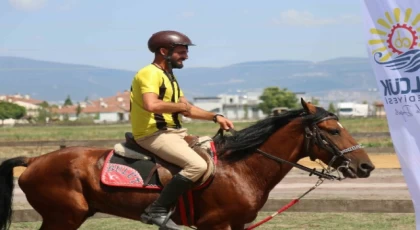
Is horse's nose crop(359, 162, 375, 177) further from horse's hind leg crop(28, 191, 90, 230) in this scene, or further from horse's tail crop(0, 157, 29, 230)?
horse's tail crop(0, 157, 29, 230)

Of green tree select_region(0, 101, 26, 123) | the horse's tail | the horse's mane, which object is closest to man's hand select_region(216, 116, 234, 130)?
the horse's mane

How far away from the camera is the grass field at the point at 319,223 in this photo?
11648 mm

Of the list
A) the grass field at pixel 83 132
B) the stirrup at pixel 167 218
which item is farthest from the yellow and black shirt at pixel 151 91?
the grass field at pixel 83 132

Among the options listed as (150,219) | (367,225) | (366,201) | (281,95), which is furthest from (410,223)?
(281,95)

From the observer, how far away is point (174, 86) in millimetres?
8078

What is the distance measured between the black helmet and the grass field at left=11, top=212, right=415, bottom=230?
4.41 metres

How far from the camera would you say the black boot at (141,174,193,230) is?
7766 millimetres

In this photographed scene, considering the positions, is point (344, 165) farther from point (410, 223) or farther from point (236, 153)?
point (410, 223)

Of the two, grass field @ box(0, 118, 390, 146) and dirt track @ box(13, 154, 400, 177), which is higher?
dirt track @ box(13, 154, 400, 177)

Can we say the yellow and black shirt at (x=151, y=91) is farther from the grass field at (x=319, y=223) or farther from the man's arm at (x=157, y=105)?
the grass field at (x=319, y=223)

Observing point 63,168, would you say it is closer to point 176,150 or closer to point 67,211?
point 67,211

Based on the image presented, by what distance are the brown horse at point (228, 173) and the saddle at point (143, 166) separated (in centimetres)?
9

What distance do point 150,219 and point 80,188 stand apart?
2.81ft

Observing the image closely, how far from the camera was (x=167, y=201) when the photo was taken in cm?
784
